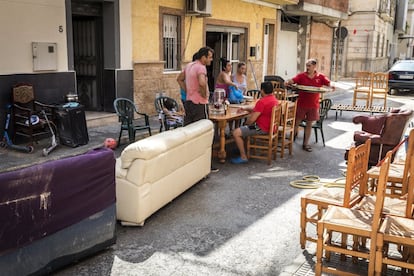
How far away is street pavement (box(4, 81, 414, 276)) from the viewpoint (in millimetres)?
3916

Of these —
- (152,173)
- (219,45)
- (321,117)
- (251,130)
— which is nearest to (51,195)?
(152,173)

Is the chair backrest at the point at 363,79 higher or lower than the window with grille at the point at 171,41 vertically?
lower

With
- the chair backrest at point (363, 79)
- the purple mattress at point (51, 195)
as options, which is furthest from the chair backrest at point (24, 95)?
the chair backrest at point (363, 79)

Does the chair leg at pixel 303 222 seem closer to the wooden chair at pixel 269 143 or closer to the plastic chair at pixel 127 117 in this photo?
the wooden chair at pixel 269 143

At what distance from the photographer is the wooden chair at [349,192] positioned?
3.76 m

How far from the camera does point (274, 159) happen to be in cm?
767

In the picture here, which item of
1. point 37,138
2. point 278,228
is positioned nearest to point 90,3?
point 37,138

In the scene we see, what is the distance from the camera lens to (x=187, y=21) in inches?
454

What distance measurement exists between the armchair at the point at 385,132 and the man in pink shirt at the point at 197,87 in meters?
2.38

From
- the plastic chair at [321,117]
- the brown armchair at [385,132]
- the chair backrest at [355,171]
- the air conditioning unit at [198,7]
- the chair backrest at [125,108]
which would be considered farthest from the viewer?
the air conditioning unit at [198,7]

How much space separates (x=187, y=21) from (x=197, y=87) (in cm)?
505

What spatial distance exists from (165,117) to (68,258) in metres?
4.62

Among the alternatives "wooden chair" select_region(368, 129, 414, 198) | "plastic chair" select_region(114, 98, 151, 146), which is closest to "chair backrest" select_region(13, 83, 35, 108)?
"plastic chair" select_region(114, 98, 151, 146)

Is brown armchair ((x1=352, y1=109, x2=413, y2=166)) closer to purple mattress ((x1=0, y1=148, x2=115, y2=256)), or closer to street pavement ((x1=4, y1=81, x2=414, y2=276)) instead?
street pavement ((x1=4, y1=81, x2=414, y2=276))
